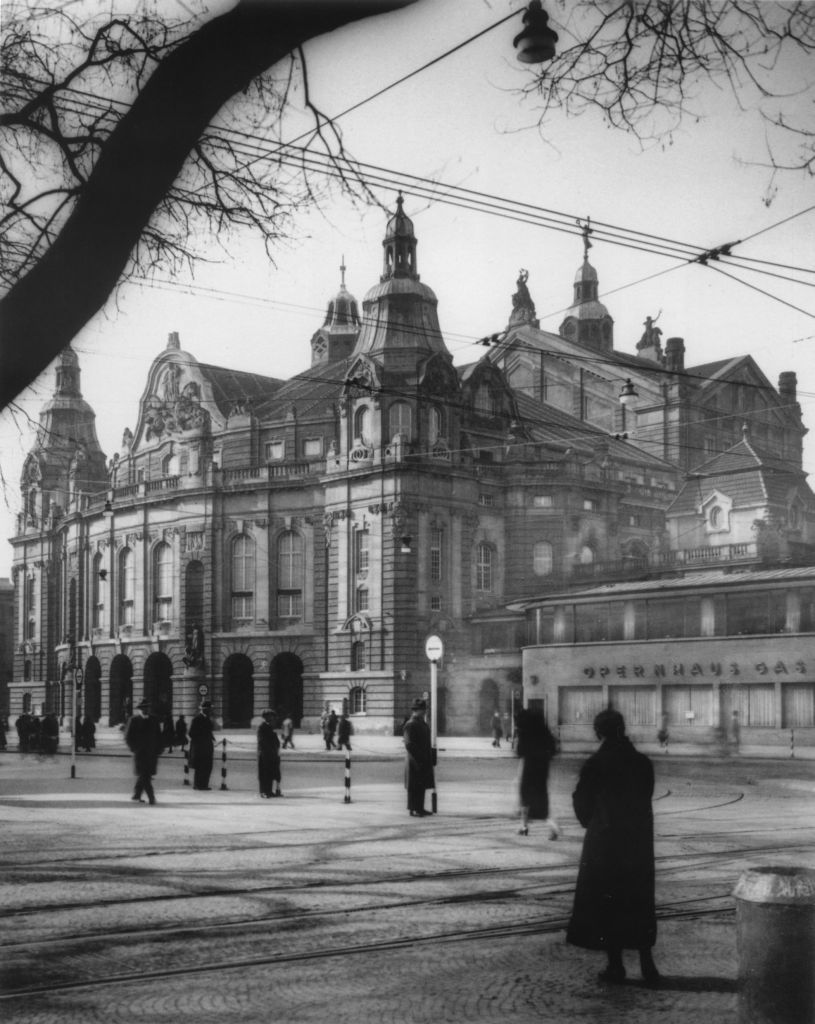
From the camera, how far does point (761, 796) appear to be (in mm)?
22172

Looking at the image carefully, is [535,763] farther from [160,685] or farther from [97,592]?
[97,592]

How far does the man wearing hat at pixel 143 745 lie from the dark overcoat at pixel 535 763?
709 cm

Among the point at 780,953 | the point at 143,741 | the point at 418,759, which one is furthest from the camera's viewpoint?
the point at 143,741

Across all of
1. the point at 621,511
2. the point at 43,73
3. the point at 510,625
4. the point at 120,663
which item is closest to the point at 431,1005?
the point at 43,73

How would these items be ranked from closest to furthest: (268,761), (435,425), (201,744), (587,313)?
(268,761) < (201,744) < (587,313) < (435,425)

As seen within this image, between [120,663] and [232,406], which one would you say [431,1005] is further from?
[232,406]

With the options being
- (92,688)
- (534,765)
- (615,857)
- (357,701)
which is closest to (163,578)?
(357,701)

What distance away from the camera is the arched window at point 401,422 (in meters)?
56.0

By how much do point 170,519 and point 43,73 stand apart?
48.1 m

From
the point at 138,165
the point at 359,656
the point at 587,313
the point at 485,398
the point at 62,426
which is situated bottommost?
the point at 359,656

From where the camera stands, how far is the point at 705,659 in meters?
36.5

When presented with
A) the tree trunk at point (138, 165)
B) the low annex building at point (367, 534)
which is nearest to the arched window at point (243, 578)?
the low annex building at point (367, 534)

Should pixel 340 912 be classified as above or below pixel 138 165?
below

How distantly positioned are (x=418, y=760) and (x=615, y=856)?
33.6ft
